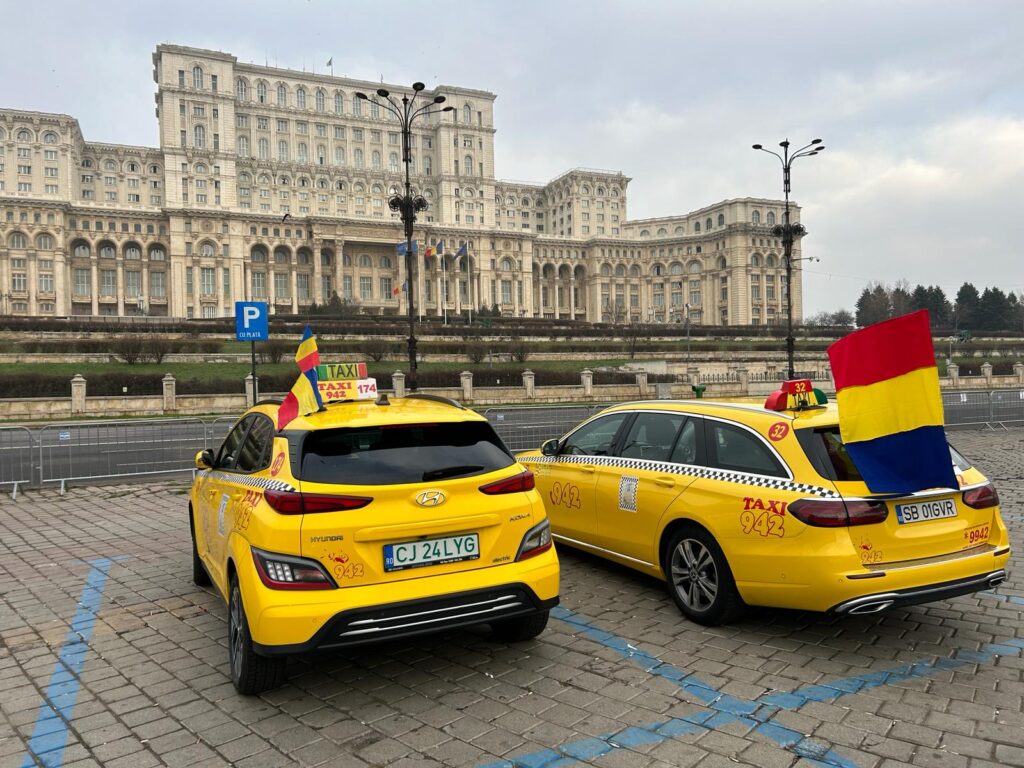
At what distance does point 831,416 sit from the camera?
4590 millimetres

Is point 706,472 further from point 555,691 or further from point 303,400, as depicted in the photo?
point 303,400

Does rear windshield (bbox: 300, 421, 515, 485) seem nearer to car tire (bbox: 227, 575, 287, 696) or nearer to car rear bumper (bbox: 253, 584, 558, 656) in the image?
car rear bumper (bbox: 253, 584, 558, 656)

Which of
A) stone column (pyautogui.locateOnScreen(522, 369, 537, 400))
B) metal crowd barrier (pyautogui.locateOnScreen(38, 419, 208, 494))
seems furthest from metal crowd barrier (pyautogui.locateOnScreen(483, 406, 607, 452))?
stone column (pyautogui.locateOnScreen(522, 369, 537, 400))

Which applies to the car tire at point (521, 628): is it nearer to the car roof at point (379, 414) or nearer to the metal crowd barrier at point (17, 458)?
the car roof at point (379, 414)

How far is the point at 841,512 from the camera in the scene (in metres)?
4.02

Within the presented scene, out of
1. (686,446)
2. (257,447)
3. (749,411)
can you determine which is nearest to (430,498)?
(257,447)

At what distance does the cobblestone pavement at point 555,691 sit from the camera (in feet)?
10.3

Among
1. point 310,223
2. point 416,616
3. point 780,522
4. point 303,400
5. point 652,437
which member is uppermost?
point 310,223

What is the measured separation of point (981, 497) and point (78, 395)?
31120 mm

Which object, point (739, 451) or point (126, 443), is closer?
point (739, 451)

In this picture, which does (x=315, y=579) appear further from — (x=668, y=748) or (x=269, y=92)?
(x=269, y=92)

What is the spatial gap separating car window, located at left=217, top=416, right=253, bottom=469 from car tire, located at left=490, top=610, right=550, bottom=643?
224 cm

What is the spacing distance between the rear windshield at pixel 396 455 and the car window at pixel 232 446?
4.56ft

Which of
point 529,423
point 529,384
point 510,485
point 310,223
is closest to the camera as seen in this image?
point 510,485
